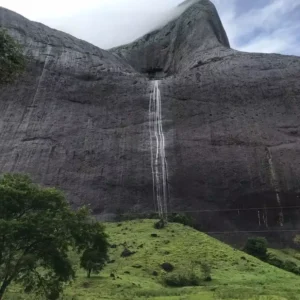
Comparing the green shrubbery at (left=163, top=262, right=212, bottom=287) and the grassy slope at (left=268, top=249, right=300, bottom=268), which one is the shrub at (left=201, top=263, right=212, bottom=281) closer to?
the green shrubbery at (left=163, top=262, right=212, bottom=287)

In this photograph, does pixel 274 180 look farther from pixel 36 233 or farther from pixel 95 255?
pixel 36 233

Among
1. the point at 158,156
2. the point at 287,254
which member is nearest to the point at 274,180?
Result: the point at 287,254

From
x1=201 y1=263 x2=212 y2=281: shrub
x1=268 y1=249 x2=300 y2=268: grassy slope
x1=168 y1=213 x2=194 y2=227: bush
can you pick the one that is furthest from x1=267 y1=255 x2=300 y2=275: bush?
x1=168 y1=213 x2=194 y2=227: bush

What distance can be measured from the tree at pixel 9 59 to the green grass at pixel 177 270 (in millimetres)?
14388

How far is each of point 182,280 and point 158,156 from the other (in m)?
25.4

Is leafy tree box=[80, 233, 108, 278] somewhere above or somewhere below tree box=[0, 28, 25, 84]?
below

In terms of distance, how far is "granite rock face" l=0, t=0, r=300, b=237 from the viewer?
47938 mm

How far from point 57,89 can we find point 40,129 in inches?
304

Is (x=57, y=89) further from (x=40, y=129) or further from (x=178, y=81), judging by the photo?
(x=178, y=81)

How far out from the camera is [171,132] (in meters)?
54.8

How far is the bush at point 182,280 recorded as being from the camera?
2766cm

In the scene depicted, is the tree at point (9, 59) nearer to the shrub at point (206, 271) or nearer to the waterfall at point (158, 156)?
the shrub at point (206, 271)

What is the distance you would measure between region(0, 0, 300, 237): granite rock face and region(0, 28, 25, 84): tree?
32552 mm

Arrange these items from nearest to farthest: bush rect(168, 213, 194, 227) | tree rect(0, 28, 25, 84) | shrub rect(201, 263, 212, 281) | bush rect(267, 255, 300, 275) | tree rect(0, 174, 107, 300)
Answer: tree rect(0, 28, 25, 84), tree rect(0, 174, 107, 300), shrub rect(201, 263, 212, 281), bush rect(267, 255, 300, 275), bush rect(168, 213, 194, 227)
